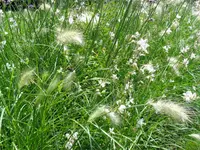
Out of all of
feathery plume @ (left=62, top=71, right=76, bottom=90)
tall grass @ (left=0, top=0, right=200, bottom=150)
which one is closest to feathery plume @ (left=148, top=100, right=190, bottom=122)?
tall grass @ (left=0, top=0, right=200, bottom=150)

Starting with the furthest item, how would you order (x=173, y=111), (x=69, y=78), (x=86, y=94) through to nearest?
(x=86, y=94) → (x=69, y=78) → (x=173, y=111)

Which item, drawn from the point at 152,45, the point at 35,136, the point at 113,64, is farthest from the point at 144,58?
the point at 35,136

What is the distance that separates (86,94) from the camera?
185 centimetres

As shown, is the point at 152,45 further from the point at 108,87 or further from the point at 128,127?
the point at 128,127

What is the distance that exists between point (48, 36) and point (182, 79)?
1.06 meters

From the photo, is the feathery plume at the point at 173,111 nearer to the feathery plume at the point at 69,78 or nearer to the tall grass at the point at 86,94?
the tall grass at the point at 86,94

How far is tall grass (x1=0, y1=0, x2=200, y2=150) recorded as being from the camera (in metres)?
1.44

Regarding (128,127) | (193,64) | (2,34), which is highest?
(2,34)

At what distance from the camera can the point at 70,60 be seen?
2090mm

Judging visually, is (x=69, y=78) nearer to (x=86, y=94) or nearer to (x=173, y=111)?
(x=86, y=94)

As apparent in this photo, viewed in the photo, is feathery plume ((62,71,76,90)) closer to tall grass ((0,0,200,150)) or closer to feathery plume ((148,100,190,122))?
tall grass ((0,0,200,150))

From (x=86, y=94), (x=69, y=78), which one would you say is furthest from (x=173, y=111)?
(x=86, y=94)

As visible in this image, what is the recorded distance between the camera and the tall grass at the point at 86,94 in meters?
1.44

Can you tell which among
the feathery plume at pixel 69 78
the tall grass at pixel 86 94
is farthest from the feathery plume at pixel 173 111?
Answer: the feathery plume at pixel 69 78
